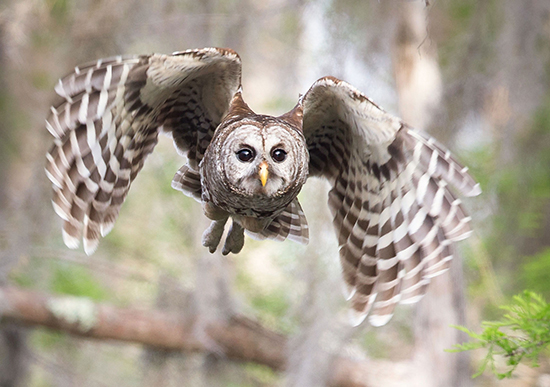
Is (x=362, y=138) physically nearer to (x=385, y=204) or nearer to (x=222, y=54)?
(x=385, y=204)

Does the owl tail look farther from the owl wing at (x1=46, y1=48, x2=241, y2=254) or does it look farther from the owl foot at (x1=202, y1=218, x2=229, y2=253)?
the owl wing at (x1=46, y1=48, x2=241, y2=254)

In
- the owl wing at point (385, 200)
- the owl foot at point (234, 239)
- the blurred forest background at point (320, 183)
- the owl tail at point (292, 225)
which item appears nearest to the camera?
the owl wing at point (385, 200)

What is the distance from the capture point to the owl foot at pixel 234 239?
9.95 ft

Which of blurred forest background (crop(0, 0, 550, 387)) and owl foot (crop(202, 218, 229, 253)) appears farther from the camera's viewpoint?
blurred forest background (crop(0, 0, 550, 387))

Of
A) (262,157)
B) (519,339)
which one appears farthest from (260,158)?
(519,339)

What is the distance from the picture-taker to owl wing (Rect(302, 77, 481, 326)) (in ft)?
8.73

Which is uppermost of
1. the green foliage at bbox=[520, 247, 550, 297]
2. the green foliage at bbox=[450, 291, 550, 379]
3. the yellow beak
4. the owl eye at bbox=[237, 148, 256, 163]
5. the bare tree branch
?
the green foliage at bbox=[520, 247, 550, 297]

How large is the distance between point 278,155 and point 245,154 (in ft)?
0.45

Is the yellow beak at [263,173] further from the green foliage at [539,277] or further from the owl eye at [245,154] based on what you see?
the green foliage at [539,277]

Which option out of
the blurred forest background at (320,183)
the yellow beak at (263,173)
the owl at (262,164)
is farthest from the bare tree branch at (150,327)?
the yellow beak at (263,173)

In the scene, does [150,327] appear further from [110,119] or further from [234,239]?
[110,119]

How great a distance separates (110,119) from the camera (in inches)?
105

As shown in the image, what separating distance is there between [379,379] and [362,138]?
3.17m

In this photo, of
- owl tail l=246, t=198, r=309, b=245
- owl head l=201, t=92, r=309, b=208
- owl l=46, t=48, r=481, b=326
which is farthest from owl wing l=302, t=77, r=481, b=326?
owl head l=201, t=92, r=309, b=208
